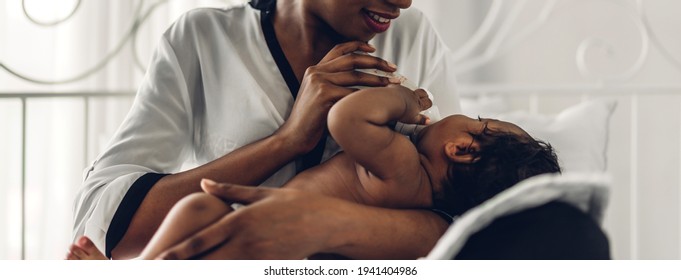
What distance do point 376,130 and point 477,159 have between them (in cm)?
15

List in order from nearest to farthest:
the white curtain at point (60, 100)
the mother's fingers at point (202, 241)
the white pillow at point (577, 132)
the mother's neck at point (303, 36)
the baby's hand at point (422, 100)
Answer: the mother's fingers at point (202, 241) < the baby's hand at point (422, 100) < the mother's neck at point (303, 36) < the white pillow at point (577, 132) < the white curtain at point (60, 100)

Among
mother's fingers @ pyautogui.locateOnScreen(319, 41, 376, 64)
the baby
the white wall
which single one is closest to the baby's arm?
the baby

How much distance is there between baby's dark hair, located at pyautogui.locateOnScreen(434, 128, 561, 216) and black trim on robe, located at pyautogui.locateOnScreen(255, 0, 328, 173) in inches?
7.5

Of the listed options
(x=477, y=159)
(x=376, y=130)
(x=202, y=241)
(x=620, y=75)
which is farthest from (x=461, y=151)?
(x=620, y=75)

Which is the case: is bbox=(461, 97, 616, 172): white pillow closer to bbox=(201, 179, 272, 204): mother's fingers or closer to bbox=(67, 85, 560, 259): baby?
bbox=(67, 85, 560, 259): baby

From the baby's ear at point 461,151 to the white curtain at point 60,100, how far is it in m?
0.86

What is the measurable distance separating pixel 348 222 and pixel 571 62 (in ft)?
3.51

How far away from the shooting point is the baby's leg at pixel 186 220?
75cm

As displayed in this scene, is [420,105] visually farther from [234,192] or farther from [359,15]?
[234,192]

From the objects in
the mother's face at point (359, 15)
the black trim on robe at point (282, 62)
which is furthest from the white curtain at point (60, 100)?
the mother's face at point (359, 15)

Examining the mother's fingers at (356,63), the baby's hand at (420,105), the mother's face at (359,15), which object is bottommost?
the baby's hand at (420,105)

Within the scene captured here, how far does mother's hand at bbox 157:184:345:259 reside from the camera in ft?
2.41

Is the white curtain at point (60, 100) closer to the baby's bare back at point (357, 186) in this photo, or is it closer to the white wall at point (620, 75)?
the white wall at point (620, 75)
